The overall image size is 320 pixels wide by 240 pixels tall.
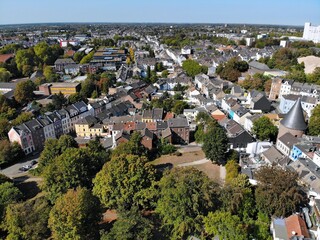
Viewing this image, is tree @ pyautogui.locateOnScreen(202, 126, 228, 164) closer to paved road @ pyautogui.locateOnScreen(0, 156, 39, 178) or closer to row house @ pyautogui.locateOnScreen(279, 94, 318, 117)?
row house @ pyautogui.locateOnScreen(279, 94, 318, 117)

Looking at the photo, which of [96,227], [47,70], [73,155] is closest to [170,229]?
[96,227]

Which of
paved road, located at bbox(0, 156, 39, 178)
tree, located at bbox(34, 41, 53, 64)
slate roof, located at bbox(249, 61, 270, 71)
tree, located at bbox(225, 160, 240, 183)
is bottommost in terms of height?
paved road, located at bbox(0, 156, 39, 178)

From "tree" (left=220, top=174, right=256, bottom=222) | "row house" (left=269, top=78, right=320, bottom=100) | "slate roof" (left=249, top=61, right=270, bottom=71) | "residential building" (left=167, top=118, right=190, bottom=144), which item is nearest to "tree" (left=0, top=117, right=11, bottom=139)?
"residential building" (left=167, top=118, right=190, bottom=144)

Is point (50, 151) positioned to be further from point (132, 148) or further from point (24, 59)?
point (24, 59)

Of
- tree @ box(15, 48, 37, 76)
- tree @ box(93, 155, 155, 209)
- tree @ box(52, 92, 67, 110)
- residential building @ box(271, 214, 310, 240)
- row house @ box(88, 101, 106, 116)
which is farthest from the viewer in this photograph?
tree @ box(15, 48, 37, 76)

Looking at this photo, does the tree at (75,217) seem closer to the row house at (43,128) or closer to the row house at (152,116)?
the row house at (43,128)

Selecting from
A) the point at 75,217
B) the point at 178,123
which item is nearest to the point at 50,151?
the point at 75,217

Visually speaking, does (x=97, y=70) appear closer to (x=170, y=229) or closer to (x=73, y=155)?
(x=73, y=155)
